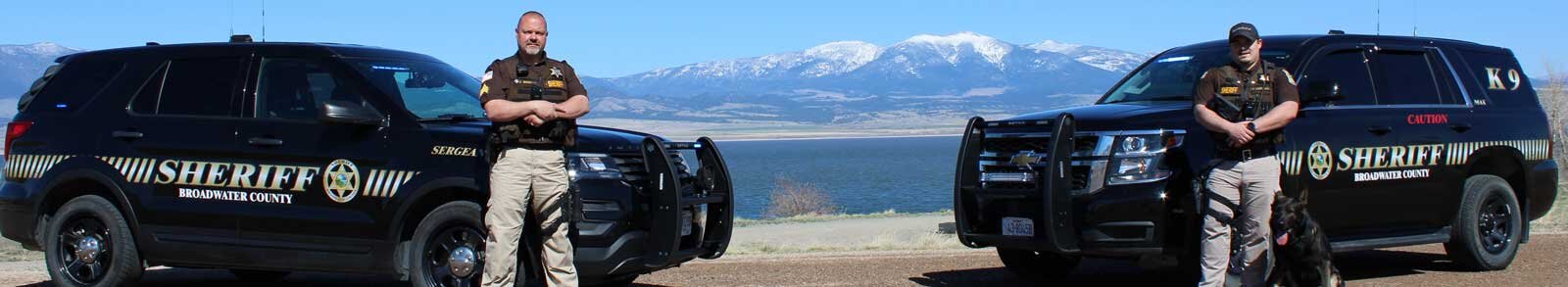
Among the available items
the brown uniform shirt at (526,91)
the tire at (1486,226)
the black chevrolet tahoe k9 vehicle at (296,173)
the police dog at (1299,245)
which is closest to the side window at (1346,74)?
the tire at (1486,226)

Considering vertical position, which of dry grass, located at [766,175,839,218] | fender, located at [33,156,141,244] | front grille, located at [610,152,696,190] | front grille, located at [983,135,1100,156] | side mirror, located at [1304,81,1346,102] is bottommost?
dry grass, located at [766,175,839,218]

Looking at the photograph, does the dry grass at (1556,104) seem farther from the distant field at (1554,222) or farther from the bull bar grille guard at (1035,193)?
the bull bar grille guard at (1035,193)

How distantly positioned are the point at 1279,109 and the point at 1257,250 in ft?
2.30

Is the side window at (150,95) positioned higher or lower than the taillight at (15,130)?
higher

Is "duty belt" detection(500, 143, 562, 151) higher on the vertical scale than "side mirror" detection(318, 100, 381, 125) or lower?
lower

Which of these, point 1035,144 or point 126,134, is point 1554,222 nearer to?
point 1035,144

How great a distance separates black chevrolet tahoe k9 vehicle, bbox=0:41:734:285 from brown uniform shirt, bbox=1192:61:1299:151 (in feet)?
8.16

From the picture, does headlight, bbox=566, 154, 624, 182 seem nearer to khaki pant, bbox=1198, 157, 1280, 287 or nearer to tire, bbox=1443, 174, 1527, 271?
khaki pant, bbox=1198, 157, 1280, 287

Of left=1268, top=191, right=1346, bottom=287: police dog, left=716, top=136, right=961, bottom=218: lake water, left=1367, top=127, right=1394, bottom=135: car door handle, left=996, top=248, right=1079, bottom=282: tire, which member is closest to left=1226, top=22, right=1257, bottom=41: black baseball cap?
left=1268, top=191, right=1346, bottom=287: police dog

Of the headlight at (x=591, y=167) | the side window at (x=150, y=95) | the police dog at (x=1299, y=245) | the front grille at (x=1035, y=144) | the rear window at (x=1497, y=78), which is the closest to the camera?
the police dog at (x=1299, y=245)

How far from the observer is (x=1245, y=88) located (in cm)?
771

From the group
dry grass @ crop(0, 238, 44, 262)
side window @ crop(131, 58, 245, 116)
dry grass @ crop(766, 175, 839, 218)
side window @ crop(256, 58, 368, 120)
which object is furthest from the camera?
dry grass @ crop(766, 175, 839, 218)

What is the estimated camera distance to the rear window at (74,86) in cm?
899

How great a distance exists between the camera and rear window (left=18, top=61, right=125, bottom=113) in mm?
8992
